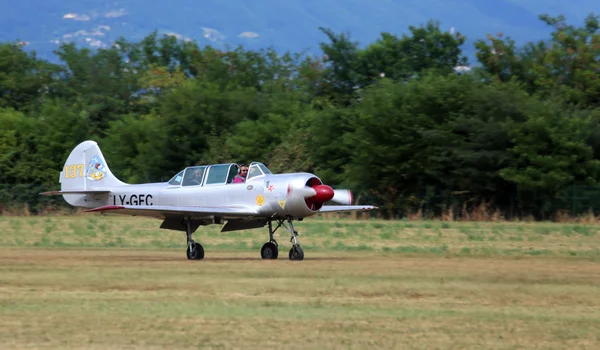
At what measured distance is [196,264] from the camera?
1895 cm

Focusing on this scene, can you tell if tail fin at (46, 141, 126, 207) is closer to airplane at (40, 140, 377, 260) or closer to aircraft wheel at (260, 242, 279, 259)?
airplane at (40, 140, 377, 260)

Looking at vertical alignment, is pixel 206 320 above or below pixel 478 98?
below

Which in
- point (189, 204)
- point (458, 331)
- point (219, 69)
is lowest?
point (458, 331)

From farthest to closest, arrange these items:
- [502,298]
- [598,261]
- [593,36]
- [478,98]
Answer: [593,36], [478,98], [598,261], [502,298]

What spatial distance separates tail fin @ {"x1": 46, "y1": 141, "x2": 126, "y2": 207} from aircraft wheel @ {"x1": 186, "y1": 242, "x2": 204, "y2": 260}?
336cm

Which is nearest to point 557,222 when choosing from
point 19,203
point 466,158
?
point 466,158

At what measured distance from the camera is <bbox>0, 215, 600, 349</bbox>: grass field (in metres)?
9.97

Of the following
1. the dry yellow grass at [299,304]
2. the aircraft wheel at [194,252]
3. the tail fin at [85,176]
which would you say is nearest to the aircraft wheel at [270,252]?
the dry yellow grass at [299,304]

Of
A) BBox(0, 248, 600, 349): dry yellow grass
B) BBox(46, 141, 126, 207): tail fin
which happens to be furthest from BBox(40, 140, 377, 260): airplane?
BBox(0, 248, 600, 349): dry yellow grass

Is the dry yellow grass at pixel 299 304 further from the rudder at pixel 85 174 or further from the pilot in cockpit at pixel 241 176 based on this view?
the rudder at pixel 85 174

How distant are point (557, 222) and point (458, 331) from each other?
27.9 m

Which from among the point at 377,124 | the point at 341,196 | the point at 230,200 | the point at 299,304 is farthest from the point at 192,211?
the point at 377,124

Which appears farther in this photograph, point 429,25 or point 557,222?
point 429,25

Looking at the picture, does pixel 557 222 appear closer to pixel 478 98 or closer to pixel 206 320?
pixel 478 98
